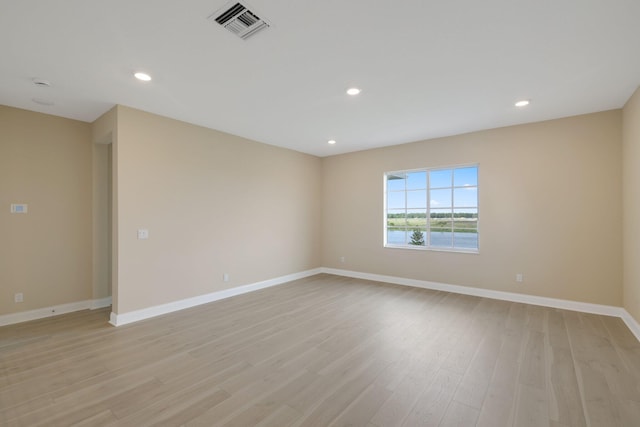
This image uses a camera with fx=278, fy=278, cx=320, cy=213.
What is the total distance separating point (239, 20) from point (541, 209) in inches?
189

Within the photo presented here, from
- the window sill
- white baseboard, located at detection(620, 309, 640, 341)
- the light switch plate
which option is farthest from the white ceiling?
white baseboard, located at detection(620, 309, 640, 341)

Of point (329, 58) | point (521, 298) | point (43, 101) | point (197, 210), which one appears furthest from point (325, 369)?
point (43, 101)

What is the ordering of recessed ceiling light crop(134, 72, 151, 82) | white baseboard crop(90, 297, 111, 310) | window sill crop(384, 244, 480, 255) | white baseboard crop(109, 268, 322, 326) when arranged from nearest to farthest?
recessed ceiling light crop(134, 72, 151, 82) < white baseboard crop(109, 268, 322, 326) < white baseboard crop(90, 297, 111, 310) < window sill crop(384, 244, 480, 255)

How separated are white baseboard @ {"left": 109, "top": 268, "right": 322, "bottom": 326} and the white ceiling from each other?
2767 millimetres

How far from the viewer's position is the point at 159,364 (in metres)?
2.63

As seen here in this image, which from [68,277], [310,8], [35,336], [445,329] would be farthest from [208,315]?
[310,8]

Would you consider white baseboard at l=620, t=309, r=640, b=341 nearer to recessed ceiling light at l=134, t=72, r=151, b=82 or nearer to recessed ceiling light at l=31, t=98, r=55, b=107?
recessed ceiling light at l=134, t=72, r=151, b=82

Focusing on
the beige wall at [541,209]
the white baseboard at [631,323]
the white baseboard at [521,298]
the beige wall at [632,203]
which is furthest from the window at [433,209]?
the white baseboard at [631,323]

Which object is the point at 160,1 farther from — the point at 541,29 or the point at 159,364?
the point at 159,364

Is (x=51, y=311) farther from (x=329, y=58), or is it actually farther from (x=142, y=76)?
(x=329, y=58)

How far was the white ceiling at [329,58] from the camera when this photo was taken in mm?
1986

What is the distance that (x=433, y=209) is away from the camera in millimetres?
5387

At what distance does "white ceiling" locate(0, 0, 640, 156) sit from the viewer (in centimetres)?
199

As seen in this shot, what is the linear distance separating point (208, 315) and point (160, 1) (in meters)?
3.57
